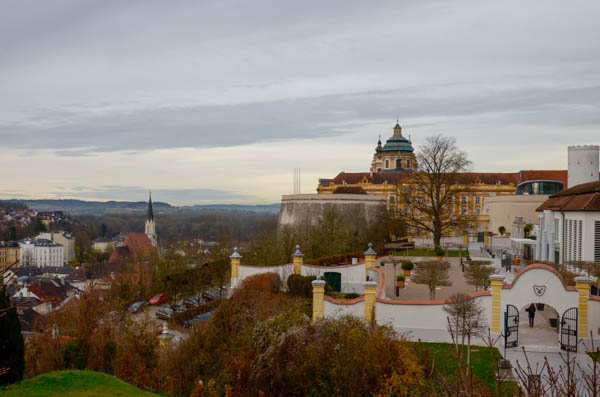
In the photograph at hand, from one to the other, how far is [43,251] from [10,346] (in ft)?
322

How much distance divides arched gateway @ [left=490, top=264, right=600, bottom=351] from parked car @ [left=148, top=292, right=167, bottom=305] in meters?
25.1

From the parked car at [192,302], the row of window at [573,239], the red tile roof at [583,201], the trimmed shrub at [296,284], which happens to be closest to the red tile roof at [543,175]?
the red tile roof at [583,201]

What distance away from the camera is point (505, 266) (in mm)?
25453

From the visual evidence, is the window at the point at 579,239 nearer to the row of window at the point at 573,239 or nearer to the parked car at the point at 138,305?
Result: the row of window at the point at 573,239

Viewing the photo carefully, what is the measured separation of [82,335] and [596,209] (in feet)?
61.7

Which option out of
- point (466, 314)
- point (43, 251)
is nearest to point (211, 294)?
point (466, 314)

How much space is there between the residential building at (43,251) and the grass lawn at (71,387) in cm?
9075

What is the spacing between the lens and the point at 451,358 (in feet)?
40.5

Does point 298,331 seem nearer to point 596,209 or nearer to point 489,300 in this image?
point 489,300

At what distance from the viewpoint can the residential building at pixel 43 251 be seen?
93.9 meters

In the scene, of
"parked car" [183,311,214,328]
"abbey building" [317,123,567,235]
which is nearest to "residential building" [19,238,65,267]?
"abbey building" [317,123,567,235]

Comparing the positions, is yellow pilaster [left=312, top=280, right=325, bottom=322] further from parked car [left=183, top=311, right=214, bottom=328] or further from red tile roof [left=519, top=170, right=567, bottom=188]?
red tile roof [left=519, top=170, right=567, bottom=188]

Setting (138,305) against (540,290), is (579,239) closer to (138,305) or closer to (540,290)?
(540,290)

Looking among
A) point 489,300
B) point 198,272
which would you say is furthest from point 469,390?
point 198,272
